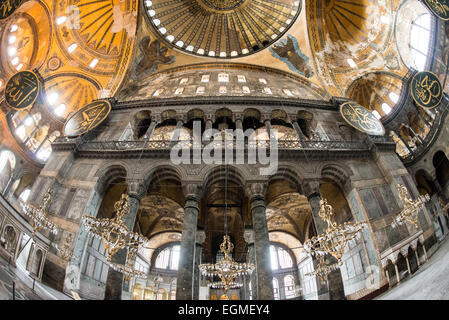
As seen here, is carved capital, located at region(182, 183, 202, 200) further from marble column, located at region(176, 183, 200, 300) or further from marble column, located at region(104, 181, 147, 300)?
marble column, located at region(104, 181, 147, 300)

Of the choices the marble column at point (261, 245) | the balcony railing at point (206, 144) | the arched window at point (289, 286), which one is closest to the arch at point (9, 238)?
the balcony railing at point (206, 144)

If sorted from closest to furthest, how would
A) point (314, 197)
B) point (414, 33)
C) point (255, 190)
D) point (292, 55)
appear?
point (314, 197) < point (255, 190) < point (414, 33) < point (292, 55)

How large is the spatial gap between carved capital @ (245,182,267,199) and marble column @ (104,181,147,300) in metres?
4.20

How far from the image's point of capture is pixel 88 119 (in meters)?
11.8

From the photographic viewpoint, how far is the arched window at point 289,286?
14.6 metres

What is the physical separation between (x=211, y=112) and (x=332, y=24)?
9.91 m

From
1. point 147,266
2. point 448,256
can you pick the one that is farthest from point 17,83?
point 448,256

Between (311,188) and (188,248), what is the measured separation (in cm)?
521

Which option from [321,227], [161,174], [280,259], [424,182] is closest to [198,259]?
[161,174]

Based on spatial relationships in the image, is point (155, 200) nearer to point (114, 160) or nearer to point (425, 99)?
point (114, 160)

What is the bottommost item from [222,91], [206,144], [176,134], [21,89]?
[206,144]

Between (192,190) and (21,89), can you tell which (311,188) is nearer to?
(192,190)

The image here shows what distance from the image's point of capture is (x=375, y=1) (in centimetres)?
1327

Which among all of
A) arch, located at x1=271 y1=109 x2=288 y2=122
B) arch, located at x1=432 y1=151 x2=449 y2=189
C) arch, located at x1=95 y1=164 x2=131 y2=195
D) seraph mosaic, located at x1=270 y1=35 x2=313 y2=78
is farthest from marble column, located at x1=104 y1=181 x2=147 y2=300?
arch, located at x1=432 y1=151 x2=449 y2=189
